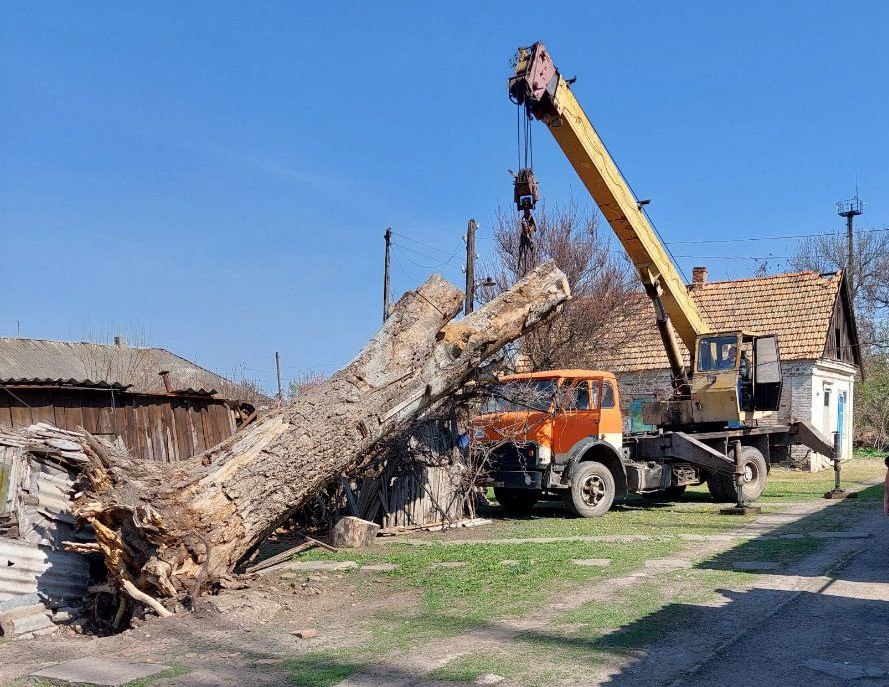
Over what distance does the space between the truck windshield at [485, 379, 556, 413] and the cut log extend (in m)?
3.08

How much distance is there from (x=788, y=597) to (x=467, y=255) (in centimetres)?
1473

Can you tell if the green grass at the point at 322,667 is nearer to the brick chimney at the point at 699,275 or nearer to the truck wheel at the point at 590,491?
the truck wheel at the point at 590,491

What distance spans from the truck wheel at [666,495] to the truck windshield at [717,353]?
2.54 meters

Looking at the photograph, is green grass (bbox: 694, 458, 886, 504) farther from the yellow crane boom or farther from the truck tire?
the yellow crane boom

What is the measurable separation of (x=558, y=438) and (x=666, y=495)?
4.79m

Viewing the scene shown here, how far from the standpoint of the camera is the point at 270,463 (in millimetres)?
8227

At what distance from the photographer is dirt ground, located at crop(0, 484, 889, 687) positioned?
5.57m

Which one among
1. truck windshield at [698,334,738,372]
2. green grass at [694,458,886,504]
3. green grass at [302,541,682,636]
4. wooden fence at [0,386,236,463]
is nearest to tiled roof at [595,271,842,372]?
green grass at [694,458,886,504]

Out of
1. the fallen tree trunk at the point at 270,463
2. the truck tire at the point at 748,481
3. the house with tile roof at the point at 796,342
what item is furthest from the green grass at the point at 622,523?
the house with tile roof at the point at 796,342

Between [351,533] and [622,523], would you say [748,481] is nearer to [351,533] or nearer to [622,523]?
[622,523]

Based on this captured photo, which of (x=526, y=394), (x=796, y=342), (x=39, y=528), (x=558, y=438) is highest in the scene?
(x=796, y=342)

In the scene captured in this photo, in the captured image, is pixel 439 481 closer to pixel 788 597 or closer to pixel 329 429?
pixel 329 429

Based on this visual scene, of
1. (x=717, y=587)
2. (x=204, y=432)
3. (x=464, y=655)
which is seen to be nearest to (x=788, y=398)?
(x=717, y=587)

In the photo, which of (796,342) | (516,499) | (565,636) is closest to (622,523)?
(516,499)
